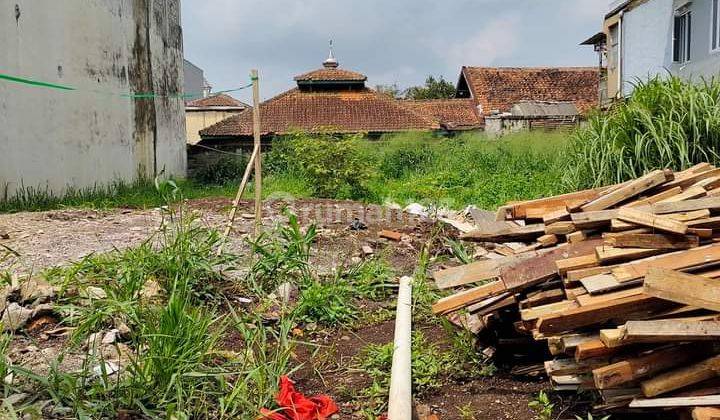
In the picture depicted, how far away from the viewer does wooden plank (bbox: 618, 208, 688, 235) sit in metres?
2.78

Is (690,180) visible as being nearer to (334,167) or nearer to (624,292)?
(624,292)

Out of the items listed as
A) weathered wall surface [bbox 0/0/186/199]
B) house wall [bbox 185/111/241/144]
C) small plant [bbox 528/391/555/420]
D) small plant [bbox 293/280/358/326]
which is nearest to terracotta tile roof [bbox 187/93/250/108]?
house wall [bbox 185/111/241/144]

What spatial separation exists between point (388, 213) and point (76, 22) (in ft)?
22.6

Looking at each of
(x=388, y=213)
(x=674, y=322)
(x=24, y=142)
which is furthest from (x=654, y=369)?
(x=24, y=142)

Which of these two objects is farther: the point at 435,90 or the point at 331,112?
the point at 435,90

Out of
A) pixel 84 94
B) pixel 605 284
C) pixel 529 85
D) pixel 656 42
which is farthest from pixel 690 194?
pixel 529 85

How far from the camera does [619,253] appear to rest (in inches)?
110

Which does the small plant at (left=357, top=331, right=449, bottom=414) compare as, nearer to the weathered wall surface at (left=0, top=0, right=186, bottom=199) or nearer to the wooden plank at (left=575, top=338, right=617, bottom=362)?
the wooden plank at (left=575, top=338, right=617, bottom=362)

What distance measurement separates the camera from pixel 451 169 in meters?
15.1

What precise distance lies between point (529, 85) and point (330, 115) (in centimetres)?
1183

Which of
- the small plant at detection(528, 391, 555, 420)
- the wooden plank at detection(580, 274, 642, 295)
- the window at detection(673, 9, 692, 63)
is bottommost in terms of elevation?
the small plant at detection(528, 391, 555, 420)

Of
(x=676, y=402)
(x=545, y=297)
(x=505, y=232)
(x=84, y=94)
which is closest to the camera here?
(x=676, y=402)

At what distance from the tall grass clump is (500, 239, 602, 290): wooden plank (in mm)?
2853

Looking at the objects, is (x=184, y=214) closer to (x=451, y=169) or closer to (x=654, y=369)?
(x=654, y=369)
